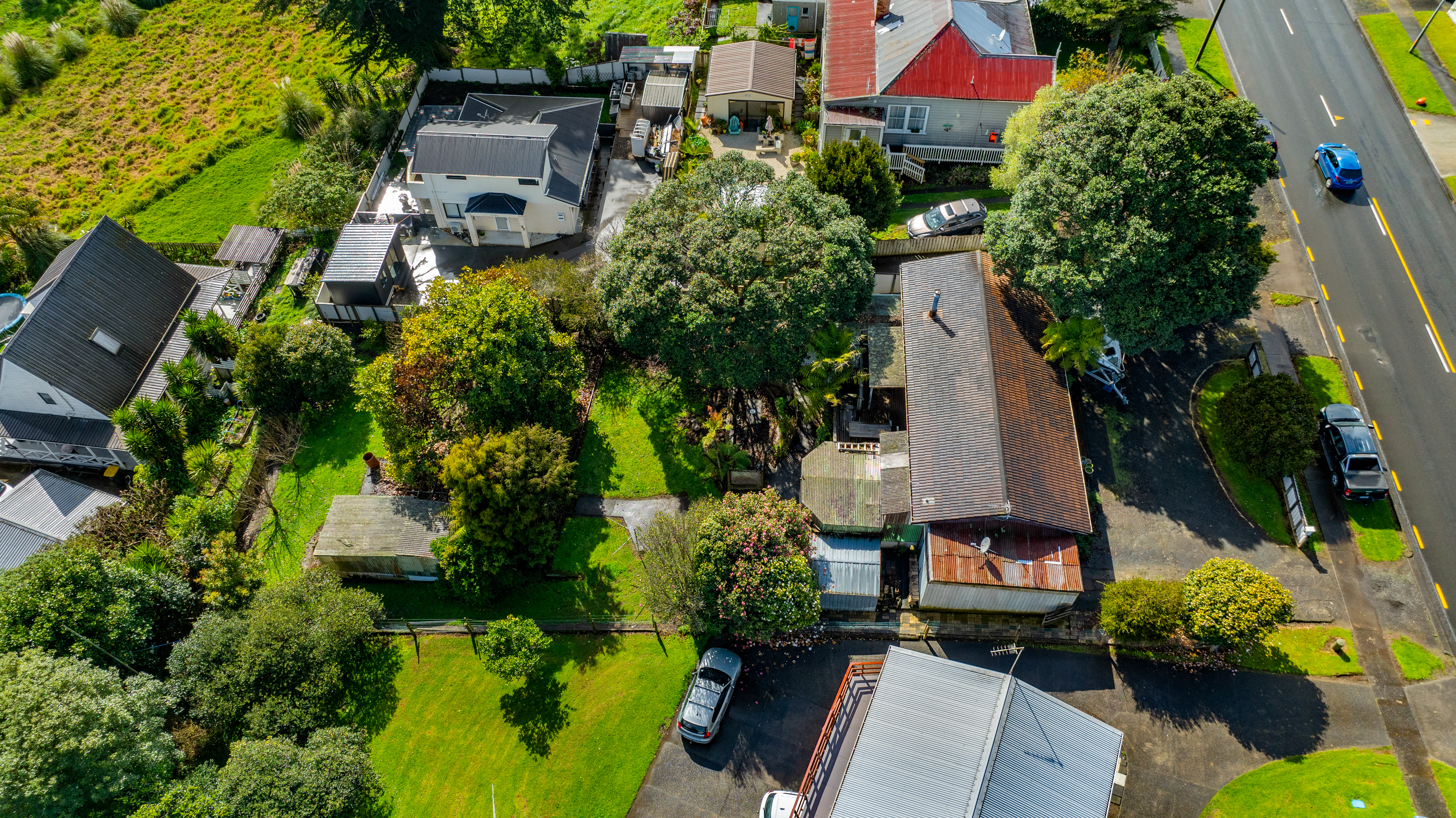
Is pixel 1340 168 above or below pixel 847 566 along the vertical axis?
above

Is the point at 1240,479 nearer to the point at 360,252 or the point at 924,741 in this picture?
the point at 924,741

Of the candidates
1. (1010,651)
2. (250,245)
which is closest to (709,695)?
(1010,651)

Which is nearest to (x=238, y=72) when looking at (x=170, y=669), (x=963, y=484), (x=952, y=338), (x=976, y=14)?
(x=170, y=669)

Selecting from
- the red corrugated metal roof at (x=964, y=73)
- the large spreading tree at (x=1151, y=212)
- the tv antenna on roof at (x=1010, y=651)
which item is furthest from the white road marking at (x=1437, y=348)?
the tv antenna on roof at (x=1010, y=651)

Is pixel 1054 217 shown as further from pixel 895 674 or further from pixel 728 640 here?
pixel 728 640

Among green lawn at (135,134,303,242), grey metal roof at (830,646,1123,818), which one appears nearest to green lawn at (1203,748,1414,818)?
grey metal roof at (830,646,1123,818)

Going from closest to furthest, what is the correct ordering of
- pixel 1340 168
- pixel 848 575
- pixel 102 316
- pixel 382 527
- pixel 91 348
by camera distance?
pixel 848 575, pixel 382 527, pixel 91 348, pixel 102 316, pixel 1340 168

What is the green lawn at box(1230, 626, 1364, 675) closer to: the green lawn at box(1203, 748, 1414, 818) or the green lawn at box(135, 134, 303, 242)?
the green lawn at box(1203, 748, 1414, 818)
